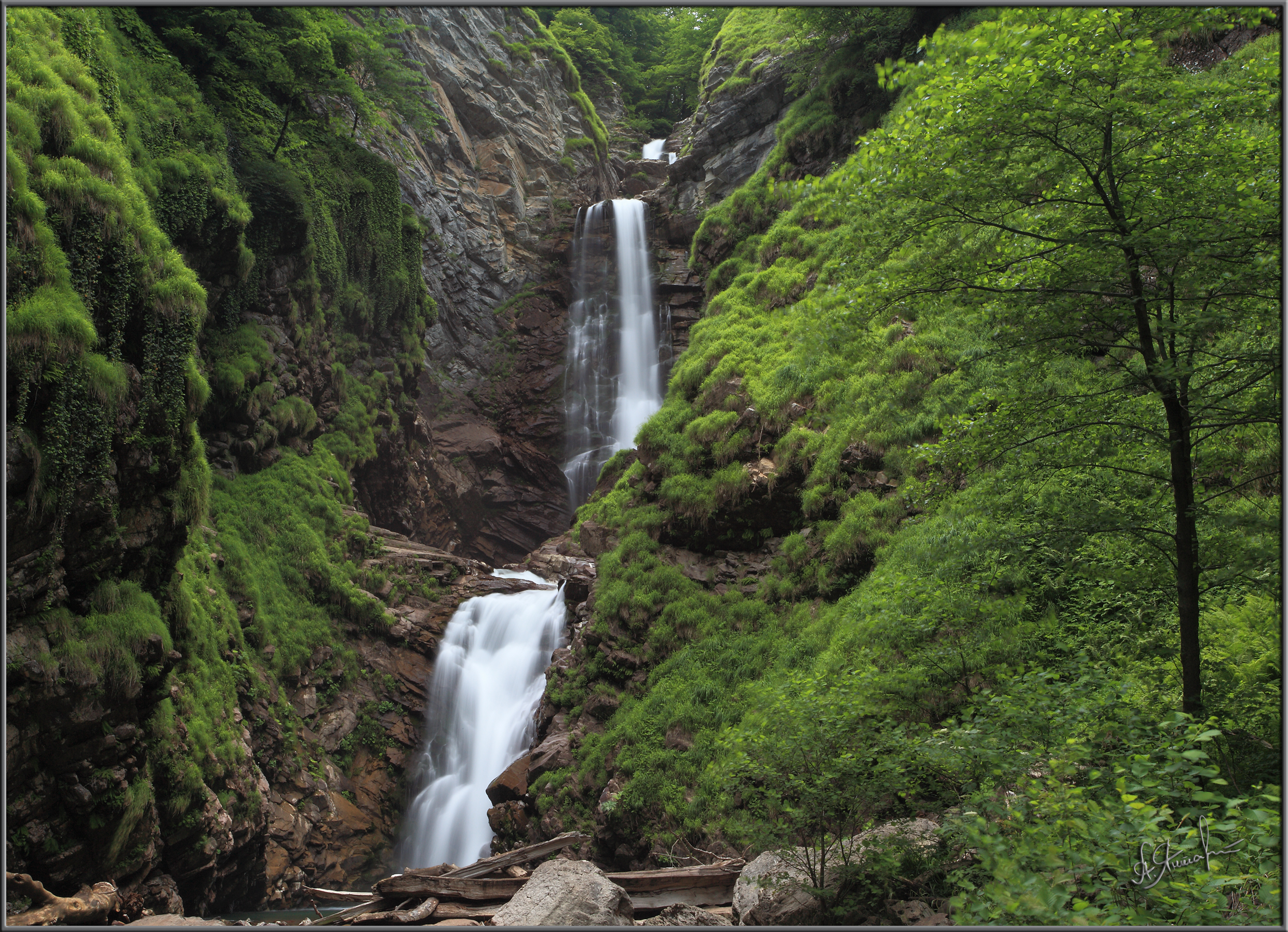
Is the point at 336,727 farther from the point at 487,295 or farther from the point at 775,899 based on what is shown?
the point at 487,295

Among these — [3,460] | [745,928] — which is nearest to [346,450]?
[3,460]

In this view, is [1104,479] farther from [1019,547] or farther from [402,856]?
[402,856]

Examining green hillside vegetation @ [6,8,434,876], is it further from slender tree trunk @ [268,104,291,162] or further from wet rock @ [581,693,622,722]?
wet rock @ [581,693,622,722]

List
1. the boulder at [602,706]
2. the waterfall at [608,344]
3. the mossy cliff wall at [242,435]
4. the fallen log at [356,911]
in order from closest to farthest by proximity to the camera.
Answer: the fallen log at [356,911], the mossy cliff wall at [242,435], the boulder at [602,706], the waterfall at [608,344]

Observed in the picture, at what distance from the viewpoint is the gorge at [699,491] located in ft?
17.9

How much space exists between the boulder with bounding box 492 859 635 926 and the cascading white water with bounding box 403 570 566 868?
10.8 m

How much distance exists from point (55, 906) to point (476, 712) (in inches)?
477

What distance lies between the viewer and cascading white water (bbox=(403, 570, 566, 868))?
58.7 ft

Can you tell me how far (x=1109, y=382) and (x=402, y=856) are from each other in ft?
61.6

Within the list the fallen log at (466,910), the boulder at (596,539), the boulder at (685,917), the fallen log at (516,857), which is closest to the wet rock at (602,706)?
the boulder at (596,539)

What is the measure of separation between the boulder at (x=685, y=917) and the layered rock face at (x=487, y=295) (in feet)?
72.8

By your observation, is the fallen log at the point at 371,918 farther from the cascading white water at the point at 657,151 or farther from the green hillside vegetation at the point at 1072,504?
the cascading white water at the point at 657,151

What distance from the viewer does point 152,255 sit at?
12.1m

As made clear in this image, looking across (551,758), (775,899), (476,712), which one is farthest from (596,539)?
(775,899)
